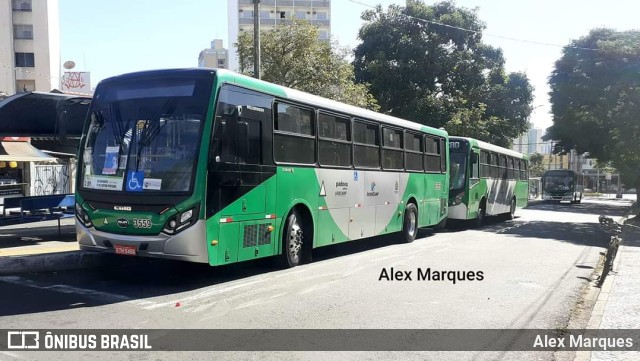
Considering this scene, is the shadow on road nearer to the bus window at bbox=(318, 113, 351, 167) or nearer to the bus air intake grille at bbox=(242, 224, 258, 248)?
the bus window at bbox=(318, 113, 351, 167)

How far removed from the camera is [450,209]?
1984cm

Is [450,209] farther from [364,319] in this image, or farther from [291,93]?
[364,319]

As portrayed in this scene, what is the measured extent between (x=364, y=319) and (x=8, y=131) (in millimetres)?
10308

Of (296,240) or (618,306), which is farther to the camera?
(296,240)

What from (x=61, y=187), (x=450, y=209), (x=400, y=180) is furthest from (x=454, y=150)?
(x=61, y=187)

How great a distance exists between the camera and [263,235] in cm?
908

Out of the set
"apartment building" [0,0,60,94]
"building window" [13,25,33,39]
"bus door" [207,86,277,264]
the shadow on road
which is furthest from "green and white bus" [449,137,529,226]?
"building window" [13,25,33,39]

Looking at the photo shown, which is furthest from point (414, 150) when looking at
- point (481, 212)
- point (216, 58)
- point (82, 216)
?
point (216, 58)

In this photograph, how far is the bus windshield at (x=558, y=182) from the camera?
4842cm

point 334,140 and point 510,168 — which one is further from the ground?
point 334,140

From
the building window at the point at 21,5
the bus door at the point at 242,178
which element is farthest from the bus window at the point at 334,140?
the building window at the point at 21,5

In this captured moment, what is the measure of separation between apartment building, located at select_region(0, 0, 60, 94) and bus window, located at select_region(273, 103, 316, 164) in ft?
137

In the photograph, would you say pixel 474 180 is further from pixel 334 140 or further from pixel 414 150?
pixel 334 140

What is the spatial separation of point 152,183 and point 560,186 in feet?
154
